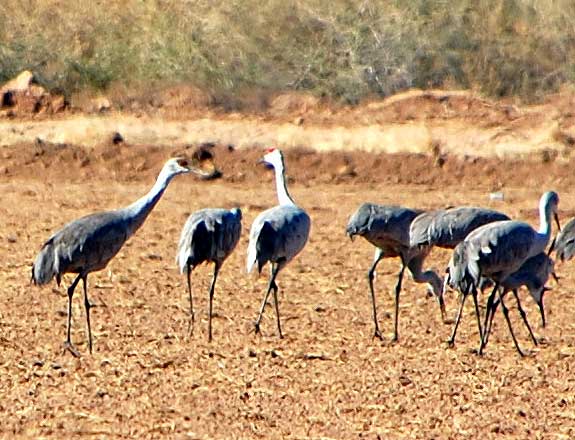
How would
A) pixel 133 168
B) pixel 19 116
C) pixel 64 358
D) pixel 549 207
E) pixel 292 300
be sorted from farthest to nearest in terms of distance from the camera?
pixel 19 116
pixel 133 168
pixel 292 300
pixel 549 207
pixel 64 358

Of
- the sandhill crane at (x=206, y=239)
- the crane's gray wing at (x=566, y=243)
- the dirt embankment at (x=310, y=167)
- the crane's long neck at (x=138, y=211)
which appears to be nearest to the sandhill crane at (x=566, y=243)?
the crane's gray wing at (x=566, y=243)

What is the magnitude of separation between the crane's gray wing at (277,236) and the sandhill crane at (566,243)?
2.24 meters

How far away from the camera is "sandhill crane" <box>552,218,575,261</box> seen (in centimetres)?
1327

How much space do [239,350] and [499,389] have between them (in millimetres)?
1934

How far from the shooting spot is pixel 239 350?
10945 mm

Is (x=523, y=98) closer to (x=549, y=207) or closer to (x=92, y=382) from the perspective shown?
(x=549, y=207)

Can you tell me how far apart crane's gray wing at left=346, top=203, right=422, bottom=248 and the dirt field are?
0.68 meters

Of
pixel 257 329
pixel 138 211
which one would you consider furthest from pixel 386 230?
pixel 138 211

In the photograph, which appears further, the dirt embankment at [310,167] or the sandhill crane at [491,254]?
the dirt embankment at [310,167]

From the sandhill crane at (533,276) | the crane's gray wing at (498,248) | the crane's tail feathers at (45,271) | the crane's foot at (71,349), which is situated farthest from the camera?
the sandhill crane at (533,276)

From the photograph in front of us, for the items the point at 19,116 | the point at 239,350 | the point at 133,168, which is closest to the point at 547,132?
the point at 133,168

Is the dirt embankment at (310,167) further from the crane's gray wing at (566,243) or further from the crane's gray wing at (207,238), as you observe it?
the crane's gray wing at (207,238)

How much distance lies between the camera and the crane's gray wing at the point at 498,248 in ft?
36.3

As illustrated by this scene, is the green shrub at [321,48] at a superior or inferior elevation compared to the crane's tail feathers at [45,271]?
superior
